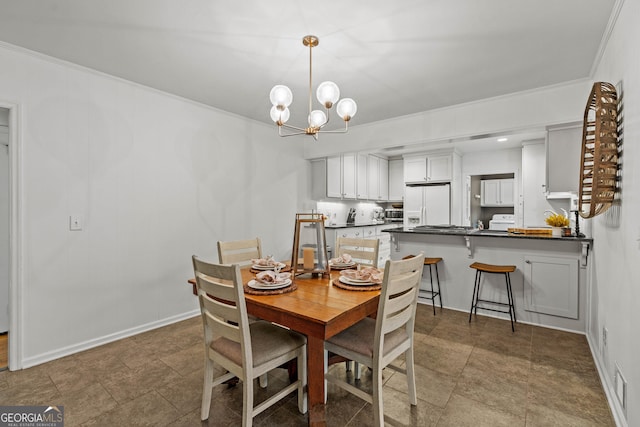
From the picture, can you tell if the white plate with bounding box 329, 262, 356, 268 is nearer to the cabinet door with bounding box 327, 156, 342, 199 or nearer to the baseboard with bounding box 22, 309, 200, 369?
the baseboard with bounding box 22, 309, 200, 369

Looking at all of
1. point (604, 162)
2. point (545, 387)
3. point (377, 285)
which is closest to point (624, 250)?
point (604, 162)

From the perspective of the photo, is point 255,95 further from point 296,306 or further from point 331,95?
point 296,306

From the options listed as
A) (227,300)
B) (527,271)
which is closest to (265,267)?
(227,300)

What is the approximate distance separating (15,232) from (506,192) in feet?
23.1

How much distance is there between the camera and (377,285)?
1893mm

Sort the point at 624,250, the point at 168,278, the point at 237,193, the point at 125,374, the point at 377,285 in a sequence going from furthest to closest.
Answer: the point at 237,193 < the point at 168,278 < the point at 125,374 < the point at 377,285 < the point at 624,250

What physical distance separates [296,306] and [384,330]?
1.50ft

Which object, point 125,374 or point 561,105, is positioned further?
point 561,105

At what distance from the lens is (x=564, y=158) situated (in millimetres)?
3086

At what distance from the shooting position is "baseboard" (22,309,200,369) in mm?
2457

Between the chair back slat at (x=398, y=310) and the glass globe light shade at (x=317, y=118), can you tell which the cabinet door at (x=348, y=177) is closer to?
the glass globe light shade at (x=317, y=118)

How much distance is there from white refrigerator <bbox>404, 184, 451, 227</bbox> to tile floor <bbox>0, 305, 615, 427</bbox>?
3.27m

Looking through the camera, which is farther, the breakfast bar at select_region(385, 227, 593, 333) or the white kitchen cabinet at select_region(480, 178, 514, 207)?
the white kitchen cabinet at select_region(480, 178, 514, 207)

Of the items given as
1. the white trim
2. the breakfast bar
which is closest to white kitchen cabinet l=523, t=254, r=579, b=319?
the breakfast bar
